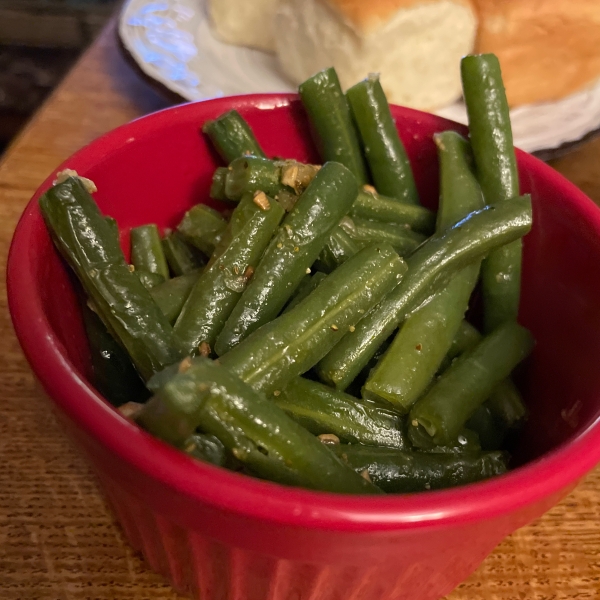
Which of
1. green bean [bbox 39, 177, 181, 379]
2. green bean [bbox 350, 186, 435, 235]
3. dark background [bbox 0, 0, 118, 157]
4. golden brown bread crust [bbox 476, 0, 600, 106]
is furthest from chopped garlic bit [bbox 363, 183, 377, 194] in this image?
dark background [bbox 0, 0, 118, 157]

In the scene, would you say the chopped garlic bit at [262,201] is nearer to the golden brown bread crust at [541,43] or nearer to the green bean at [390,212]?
the green bean at [390,212]

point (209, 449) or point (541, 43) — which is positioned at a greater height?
point (541, 43)

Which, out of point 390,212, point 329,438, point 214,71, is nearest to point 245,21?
point 214,71

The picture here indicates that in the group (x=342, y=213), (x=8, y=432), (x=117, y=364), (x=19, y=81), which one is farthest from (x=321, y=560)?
(x=19, y=81)

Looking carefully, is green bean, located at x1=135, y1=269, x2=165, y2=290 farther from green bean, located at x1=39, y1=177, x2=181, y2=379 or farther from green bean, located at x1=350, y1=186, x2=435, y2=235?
green bean, located at x1=350, y1=186, x2=435, y2=235

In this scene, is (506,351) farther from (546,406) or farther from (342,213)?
(342,213)

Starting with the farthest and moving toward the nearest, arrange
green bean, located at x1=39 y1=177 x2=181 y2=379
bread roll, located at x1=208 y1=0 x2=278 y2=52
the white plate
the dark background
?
the dark background
bread roll, located at x1=208 y1=0 x2=278 y2=52
the white plate
green bean, located at x1=39 y1=177 x2=181 y2=379

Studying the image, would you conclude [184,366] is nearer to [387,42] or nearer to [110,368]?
[110,368]
